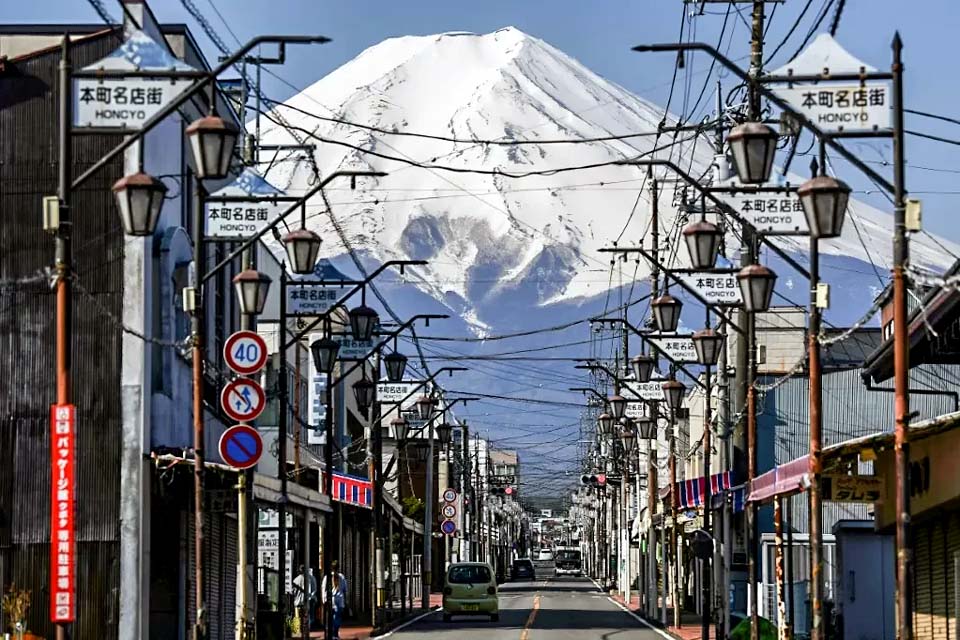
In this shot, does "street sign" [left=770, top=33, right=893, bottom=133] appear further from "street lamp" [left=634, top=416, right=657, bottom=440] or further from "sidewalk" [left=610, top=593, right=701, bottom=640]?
"street lamp" [left=634, top=416, right=657, bottom=440]

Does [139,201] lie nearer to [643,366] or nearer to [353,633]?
[643,366]

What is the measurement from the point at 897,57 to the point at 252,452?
10159 mm

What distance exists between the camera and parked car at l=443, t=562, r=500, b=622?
55.2 metres

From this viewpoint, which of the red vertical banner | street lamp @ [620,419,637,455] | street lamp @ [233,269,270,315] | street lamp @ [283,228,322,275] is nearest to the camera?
the red vertical banner

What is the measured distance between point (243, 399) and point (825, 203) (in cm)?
884

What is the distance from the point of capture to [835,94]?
20266 millimetres

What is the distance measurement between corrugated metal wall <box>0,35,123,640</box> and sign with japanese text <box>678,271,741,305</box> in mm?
10465

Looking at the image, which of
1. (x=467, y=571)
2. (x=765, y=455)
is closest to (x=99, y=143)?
(x=467, y=571)

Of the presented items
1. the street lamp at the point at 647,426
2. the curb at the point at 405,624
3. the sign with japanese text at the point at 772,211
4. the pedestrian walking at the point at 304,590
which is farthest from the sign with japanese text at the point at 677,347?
the sign with japanese text at the point at 772,211

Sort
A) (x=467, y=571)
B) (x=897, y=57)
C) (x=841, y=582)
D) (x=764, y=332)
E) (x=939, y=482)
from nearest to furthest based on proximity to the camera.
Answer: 1. (x=897, y=57)
2. (x=939, y=482)
3. (x=841, y=582)
4. (x=467, y=571)
5. (x=764, y=332)

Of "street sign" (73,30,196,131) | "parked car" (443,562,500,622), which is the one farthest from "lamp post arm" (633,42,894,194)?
"parked car" (443,562,500,622)

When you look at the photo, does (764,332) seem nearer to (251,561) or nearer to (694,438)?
(694,438)

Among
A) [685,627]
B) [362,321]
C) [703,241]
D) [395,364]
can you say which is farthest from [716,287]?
[685,627]

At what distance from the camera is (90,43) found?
3266cm
